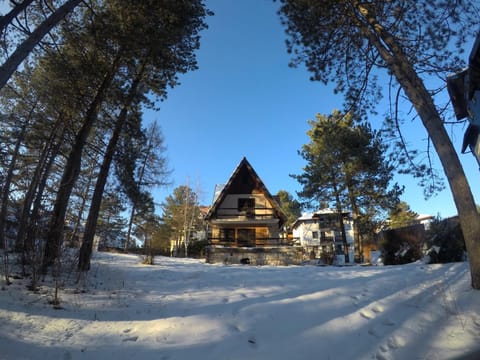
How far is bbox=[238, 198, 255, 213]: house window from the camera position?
1989 cm

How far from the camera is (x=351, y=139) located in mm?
Answer: 15367

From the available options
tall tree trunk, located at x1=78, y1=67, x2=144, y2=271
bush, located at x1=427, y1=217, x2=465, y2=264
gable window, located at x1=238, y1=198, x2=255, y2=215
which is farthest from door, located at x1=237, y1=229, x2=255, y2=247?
tall tree trunk, located at x1=78, y1=67, x2=144, y2=271

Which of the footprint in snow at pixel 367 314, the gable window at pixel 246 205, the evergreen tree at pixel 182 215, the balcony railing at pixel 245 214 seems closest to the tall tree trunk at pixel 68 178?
the footprint in snow at pixel 367 314

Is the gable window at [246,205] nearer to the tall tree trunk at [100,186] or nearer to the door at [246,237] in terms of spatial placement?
the door at [246,237]

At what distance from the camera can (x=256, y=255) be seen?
16.9m

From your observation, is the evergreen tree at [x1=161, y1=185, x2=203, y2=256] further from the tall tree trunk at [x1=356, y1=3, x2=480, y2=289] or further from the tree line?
the tall tree trunk at [x1=356, y1=3, x2=480, y2=289]

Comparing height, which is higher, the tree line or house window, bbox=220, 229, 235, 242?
the tree line

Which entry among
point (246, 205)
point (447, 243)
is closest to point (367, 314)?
point (447, 243)

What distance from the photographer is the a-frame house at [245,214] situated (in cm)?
1914

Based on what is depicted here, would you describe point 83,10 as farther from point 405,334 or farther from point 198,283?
point 405,334

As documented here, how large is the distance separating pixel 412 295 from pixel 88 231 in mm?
9483

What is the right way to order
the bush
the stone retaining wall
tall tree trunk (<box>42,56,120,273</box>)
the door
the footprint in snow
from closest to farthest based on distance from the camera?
the footprint in snow
tall tree trunk (<box>42,56,120,273</box>)
the bush
the stone retaining wall
the door

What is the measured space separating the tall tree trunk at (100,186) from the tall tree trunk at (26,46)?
2.86 m

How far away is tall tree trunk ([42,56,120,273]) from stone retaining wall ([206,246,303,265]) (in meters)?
10.6
